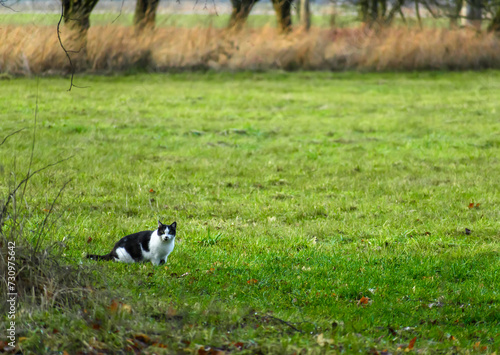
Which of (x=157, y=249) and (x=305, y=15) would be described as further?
(x=305, y=15)

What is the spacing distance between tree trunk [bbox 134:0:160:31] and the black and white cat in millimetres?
16104

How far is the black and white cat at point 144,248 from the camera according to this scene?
6270 millimetres

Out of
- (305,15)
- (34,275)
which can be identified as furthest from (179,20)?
(34,275)

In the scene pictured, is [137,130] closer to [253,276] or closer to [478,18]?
[253,276]

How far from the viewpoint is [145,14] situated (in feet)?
71.1

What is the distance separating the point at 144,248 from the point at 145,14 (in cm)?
1684

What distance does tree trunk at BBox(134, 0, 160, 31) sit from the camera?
21.4 metres

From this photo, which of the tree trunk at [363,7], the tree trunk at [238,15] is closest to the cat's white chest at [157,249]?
the tree trunk at [238,15]

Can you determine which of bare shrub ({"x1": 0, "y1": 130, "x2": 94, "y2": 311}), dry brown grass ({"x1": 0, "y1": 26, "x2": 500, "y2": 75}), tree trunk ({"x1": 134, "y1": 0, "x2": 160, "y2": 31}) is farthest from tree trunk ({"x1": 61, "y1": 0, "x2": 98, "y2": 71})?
bare shrub ({"x1": 0, "y1": 130, "x2": 94, "y2": 311})

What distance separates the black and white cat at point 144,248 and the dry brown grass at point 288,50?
563 inches

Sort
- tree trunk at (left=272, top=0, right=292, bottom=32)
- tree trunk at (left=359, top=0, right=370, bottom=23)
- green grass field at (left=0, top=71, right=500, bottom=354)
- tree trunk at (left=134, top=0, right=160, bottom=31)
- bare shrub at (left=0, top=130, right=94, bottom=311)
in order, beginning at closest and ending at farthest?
1. bare shrub at (left=0, top=130, right=94, bottom=311)
2. green grass field at (left=0, top=71, right=500, bottom=354)
3. tree trunk at (left=134, top=0, right=160, bottom=31)
4. tree trunk at (left=272, top=0, right=292, bottom=32)
5. tree trunk at (left=359, top=0, right=370, bottom=23)

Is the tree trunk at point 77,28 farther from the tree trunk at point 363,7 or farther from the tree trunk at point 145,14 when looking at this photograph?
the tree trunk at point 363,7

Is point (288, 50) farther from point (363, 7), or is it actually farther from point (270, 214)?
point (270, 214)

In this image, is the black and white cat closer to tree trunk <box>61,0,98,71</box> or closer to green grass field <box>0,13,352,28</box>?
green grass field <box>0,13,352,28</box>
